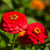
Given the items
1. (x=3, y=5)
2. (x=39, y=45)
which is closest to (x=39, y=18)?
(x=3, y=5)

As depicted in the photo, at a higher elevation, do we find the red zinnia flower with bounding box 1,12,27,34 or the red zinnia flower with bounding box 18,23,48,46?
the red zinnia flower with bounding box 1,12,27,34

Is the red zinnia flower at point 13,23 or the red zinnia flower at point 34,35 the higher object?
the red zinnia flower at point 13,23

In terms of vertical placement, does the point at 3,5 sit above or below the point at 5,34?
above

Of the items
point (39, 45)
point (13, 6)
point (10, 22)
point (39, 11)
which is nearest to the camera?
point (10, 22)

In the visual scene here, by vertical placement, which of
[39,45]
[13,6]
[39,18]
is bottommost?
[39,45]

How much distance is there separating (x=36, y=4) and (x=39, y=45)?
138 cm

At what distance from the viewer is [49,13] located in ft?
9.34

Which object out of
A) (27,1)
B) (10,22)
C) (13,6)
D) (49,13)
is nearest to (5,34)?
(10,22)

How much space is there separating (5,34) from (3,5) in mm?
1171

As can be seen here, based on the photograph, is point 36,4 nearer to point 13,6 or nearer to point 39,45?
point 13,6

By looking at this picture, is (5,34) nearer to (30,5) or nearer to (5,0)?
(5,0)

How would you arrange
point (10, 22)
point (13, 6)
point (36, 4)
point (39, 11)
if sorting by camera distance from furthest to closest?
point (36, 4) → point (39, 11) → point (13, 6) → point (10, 22)

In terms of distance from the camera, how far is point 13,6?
2.56 metres

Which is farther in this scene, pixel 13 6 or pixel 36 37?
pixel 13 6
